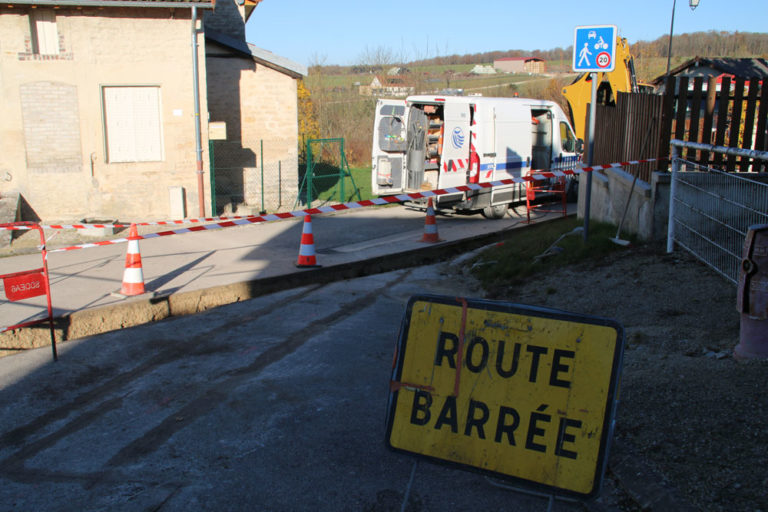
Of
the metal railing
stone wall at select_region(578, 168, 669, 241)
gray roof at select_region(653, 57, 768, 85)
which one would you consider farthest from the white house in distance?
the metal railing

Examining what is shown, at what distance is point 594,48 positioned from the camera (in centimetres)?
920

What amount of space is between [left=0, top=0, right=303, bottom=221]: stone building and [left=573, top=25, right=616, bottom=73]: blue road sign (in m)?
9.02

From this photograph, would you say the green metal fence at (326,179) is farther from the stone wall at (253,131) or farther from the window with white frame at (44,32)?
the window with white frame at (44,32)

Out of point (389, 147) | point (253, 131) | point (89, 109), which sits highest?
point (89, 109)

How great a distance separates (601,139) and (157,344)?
8647 mm

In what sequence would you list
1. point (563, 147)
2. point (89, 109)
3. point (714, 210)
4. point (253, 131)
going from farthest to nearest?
point (253, 131)
point (563, 147)
point (89, 109)
point (714, 210)

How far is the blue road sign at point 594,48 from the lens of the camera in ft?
29.8

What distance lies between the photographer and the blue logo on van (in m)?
14.2

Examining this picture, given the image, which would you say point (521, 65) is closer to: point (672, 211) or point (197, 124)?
point (197, 124)

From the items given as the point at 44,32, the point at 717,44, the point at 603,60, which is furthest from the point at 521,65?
the point at 603,60

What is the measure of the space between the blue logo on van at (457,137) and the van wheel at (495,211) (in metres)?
1.75

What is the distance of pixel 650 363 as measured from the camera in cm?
512

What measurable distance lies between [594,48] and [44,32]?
11.5m

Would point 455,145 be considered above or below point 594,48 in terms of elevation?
below
